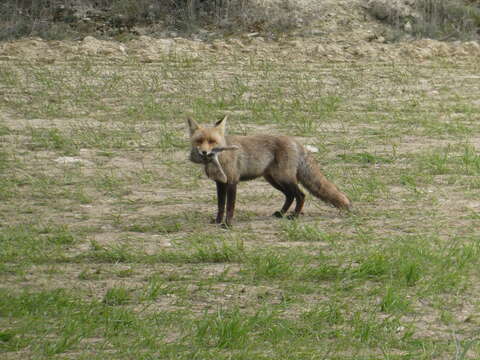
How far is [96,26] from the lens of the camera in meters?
18.2

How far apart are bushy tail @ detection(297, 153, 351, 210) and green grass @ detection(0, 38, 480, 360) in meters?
0.14

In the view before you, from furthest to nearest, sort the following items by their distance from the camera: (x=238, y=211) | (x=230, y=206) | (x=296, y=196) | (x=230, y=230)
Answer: (x=238, y=211)
(x=296, y=196)
(x=230, y=206)
(x=230, y=230)

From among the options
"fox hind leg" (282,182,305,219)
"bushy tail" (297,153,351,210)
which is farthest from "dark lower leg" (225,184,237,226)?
"bushy tail" (297,153,351,210)

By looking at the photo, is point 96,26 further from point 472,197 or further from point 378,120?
point 472,197

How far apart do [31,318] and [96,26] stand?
44.3ft

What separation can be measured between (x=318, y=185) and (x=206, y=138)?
1.25 meters

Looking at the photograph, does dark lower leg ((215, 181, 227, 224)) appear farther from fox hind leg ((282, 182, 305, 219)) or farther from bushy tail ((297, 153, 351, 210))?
bushy tail ((297, 153, 351, 210))

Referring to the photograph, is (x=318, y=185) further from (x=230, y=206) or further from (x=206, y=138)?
(x=206, y=138)

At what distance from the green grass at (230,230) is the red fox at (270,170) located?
0.21 meters

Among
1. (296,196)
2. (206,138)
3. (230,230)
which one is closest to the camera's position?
(206,138)

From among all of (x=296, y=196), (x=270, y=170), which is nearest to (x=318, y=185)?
(x=296, y=196)

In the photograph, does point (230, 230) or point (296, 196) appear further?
point (296, 196)

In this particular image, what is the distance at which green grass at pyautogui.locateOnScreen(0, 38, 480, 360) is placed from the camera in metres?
5.35

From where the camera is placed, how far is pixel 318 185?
26.9ft
